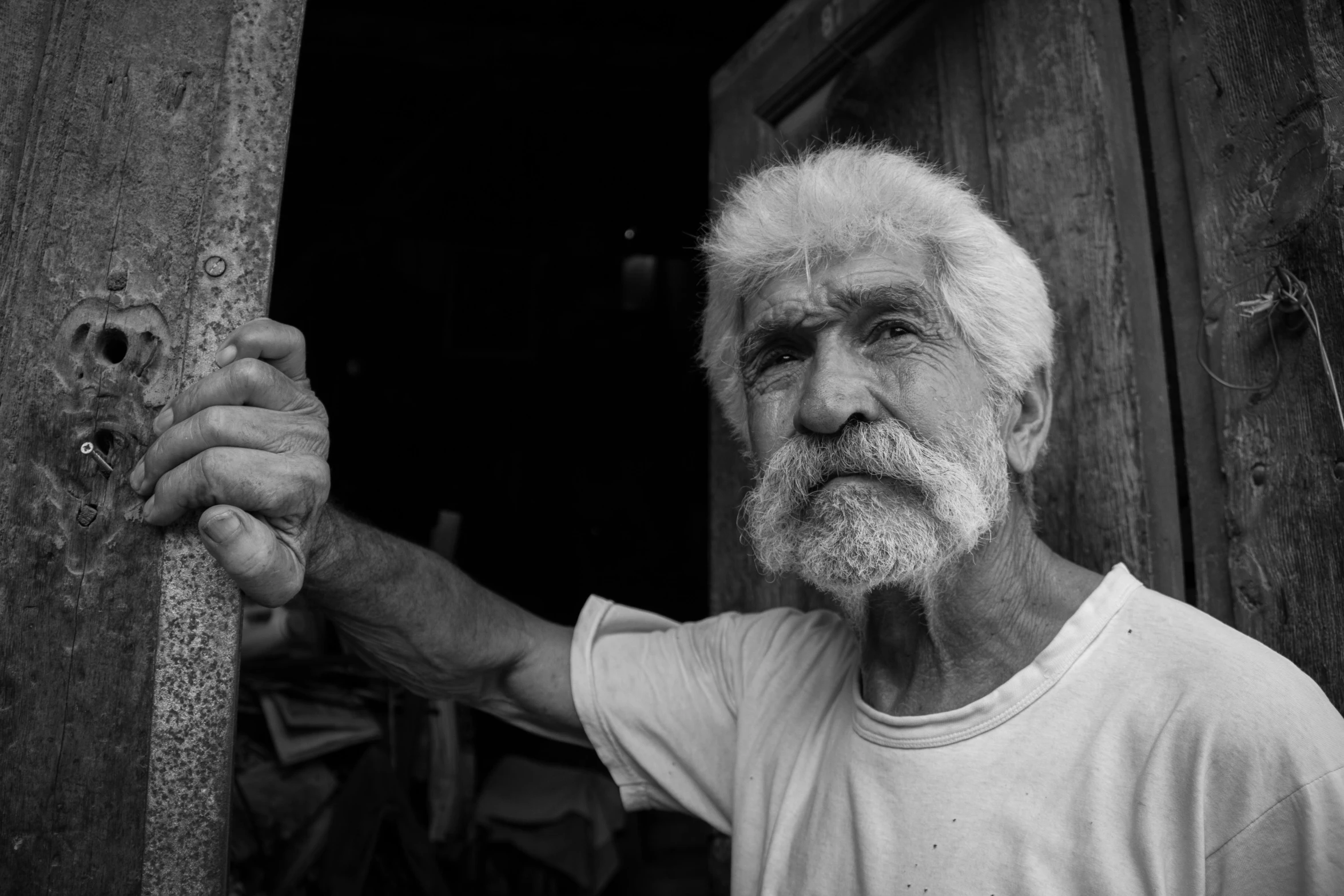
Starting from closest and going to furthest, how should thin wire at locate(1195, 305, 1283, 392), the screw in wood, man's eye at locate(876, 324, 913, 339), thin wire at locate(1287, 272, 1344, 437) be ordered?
the screw in wood → thin wire at locate(1287, 272, 1344, 437) → thin wire at locate(1195, 305, 1283, 392) → man's eye at locate(876, 324, 913, 339)

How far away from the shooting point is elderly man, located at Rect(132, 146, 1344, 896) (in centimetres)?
114

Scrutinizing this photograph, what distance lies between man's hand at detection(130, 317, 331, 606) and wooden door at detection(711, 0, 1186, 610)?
3.79 feet

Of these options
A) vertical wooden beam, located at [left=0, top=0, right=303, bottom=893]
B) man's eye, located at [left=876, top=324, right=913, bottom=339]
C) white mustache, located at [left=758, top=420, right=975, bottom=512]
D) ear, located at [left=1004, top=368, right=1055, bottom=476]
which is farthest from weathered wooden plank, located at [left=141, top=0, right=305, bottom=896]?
ear, located at [left=1004, top=368, right=1055, bottom=476]

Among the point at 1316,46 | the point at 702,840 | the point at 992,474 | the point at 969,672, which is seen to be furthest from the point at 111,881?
the point at 702,840

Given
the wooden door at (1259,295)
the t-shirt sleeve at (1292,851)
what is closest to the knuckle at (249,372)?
the t-shirt sleeve at (1292,851)

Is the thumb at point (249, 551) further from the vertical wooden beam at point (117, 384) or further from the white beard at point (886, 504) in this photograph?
the white beard at point (886, 504)

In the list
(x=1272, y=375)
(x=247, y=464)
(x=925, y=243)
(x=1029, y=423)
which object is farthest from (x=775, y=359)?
(x=247, y=464)

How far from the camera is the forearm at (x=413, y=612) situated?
1.47m

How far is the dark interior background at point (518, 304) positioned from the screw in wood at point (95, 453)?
2.85 m

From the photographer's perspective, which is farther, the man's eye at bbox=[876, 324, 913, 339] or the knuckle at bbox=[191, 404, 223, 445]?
the man's eye at bbox=[876, 324, 913, 339]

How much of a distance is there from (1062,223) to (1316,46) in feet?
1.60

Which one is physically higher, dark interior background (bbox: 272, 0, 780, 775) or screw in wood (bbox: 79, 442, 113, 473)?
dark interior background (bbox: 272, 0, 780, 775)

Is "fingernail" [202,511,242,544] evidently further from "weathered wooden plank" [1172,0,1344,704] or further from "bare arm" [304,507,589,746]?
"weathered wooden plank" [1172,0,1344,704]

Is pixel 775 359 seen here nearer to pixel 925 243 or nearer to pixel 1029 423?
pixel 925 243
